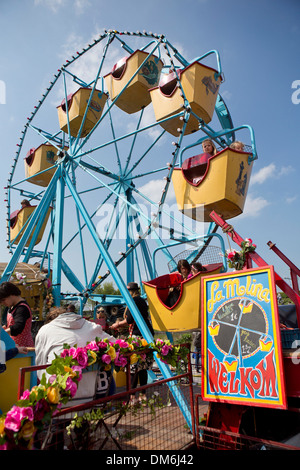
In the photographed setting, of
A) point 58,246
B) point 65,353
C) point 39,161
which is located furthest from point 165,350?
point 39,161

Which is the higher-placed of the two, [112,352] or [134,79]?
[134,79]

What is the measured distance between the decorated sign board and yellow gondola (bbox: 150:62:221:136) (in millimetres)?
4614

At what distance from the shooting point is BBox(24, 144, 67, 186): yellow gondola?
10508 millimetres

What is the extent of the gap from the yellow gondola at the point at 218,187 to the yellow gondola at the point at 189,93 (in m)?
1.81

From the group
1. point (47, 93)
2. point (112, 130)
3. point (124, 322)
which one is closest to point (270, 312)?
point (124, 322)

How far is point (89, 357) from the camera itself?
7.56 feet

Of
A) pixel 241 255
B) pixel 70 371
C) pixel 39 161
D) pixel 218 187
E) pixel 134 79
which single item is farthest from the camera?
pixel 39 161

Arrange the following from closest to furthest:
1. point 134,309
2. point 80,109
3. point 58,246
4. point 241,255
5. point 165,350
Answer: point 165,350 → point 241,255 → point 134,309 → point 58,246 → point 80,109

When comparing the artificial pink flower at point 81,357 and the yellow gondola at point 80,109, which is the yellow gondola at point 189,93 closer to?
the yellow gondola at point 80,109

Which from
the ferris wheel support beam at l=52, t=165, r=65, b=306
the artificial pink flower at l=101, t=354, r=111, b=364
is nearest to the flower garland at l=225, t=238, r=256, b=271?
the artificial pink flower at l=101, t=354, r=111, b=364

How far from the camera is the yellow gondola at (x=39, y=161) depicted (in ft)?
34.5

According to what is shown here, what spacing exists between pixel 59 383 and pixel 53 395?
110 millimetres

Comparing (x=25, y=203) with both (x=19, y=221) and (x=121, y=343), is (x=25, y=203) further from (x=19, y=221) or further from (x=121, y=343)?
(x=121, y=343)

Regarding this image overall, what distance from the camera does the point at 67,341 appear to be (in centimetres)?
245
